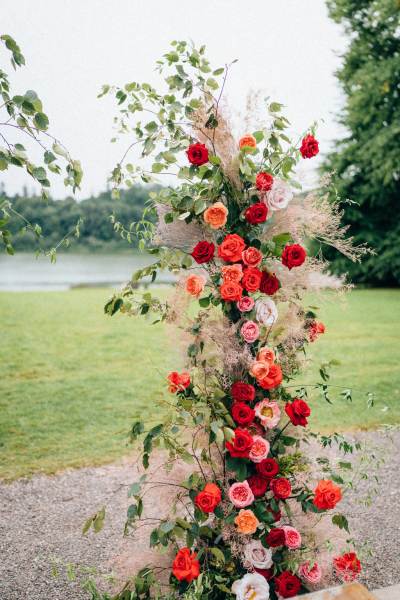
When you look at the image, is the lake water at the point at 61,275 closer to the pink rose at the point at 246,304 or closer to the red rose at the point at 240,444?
the pink rose at the point at 246,304

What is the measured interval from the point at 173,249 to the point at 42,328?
1038cm

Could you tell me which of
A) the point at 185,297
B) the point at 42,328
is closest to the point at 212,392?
the point at 185,297

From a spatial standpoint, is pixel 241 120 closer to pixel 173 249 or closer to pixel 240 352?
A: pixel 173 249

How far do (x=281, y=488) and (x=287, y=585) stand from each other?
491 mm

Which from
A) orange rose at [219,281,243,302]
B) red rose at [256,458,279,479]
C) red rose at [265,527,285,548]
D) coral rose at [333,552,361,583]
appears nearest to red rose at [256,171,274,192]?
orange rose at [219,281,243,302]

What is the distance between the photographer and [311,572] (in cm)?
288

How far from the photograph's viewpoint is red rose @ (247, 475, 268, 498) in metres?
2.72

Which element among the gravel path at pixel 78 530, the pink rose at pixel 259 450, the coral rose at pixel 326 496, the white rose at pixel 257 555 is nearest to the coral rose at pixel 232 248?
the pink rose at pixel 259 450

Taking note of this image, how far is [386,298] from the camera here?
790 inches

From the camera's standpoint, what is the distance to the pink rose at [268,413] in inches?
107

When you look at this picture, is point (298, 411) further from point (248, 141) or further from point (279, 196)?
point (248, 141)

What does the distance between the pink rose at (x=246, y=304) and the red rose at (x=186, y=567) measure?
1185 mm

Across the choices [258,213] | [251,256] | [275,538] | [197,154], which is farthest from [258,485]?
[197,154]

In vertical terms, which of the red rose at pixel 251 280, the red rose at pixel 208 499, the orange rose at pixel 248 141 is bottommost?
the red rose at pixel 208 499
